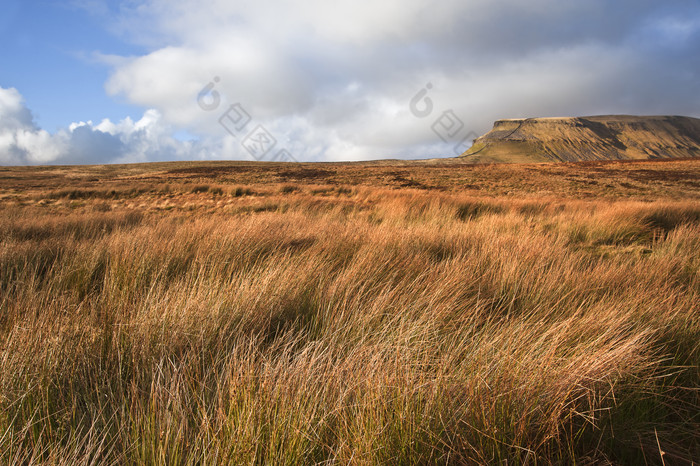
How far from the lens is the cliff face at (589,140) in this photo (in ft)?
346

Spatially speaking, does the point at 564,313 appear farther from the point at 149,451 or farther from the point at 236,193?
the point at 236,193

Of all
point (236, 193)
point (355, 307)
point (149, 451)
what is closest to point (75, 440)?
point (149, 451)

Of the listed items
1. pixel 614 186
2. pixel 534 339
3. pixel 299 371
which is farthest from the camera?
pixel 614 186

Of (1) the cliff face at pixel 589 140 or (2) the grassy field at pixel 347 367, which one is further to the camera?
(1) the cliff face at pixel 589 140

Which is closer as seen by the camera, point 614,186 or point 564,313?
point 564,313

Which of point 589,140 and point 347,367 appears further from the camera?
point 589,140

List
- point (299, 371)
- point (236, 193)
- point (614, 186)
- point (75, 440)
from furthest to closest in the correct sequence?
point (614, 186)
point (236, 193)
point (299, 371)
point (75, 440)

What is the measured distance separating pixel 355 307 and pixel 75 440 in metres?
1.38

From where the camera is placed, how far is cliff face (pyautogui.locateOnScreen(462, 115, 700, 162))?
105562 mm

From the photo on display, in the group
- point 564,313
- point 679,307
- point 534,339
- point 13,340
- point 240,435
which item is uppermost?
point 13,340

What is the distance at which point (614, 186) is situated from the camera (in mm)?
21125

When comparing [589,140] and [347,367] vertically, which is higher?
[347,367]

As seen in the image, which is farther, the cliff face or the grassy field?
the cliff face

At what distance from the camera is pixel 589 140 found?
118 m
